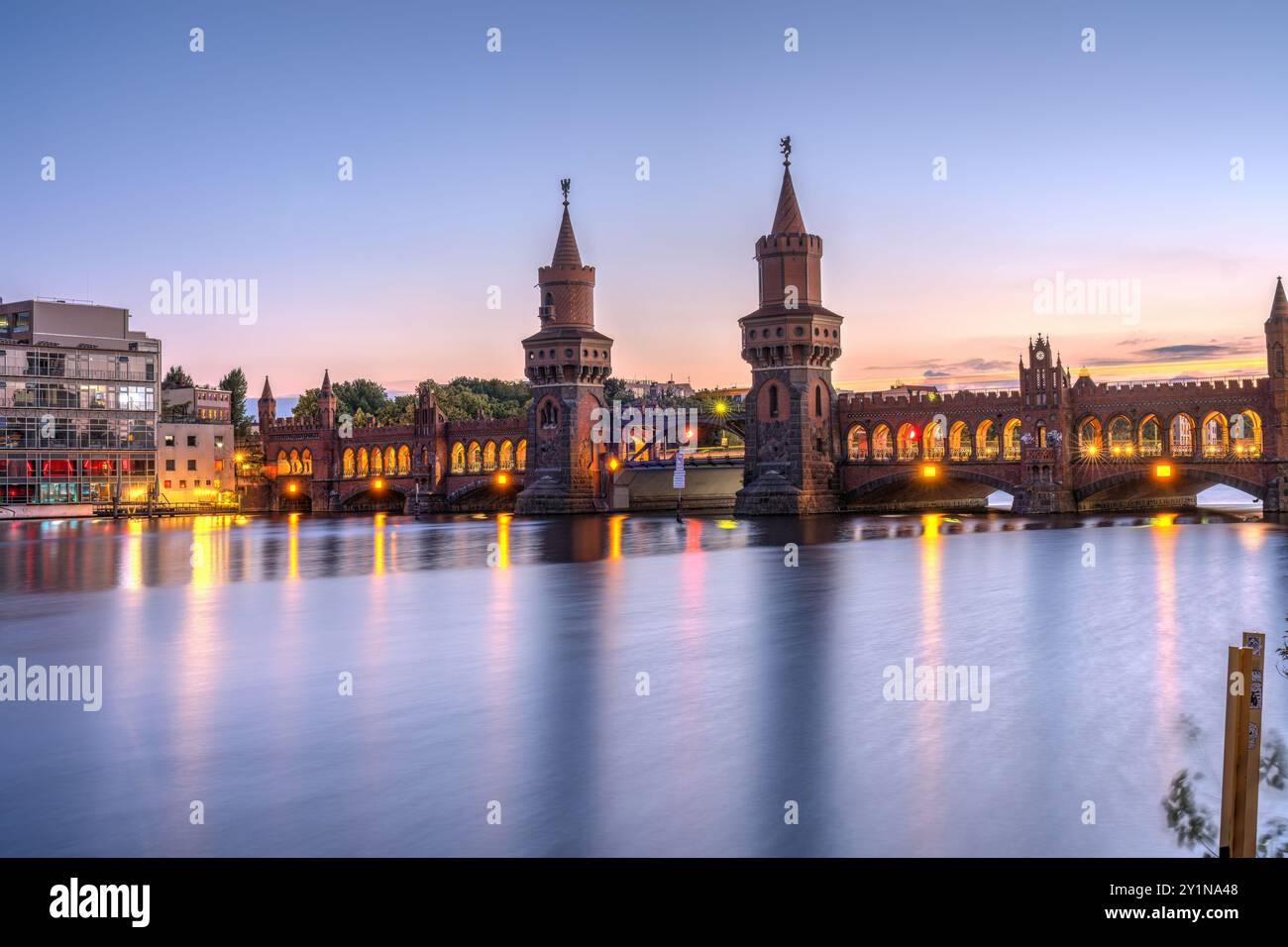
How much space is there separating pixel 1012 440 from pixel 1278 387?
17905 mm

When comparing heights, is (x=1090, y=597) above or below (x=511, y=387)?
below

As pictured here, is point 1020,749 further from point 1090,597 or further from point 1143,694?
point 1090,597

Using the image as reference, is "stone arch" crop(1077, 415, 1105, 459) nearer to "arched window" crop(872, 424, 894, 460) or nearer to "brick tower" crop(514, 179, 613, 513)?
"arched window" crop(872, 424, 894, 460)

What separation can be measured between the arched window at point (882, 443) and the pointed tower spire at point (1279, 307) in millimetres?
25482

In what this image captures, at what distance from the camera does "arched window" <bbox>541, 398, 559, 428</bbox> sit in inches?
3607

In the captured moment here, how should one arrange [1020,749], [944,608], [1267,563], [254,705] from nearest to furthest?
[1020,749], [254,705], [944,608], [1267,563]

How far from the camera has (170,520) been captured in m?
95.4

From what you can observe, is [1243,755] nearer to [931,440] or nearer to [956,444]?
[956,444]

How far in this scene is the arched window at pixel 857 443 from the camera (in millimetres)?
85312

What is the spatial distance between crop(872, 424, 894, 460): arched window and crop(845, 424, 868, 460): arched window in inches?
27.4

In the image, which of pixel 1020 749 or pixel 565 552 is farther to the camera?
pixel 565 552

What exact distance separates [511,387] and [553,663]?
161448mm
